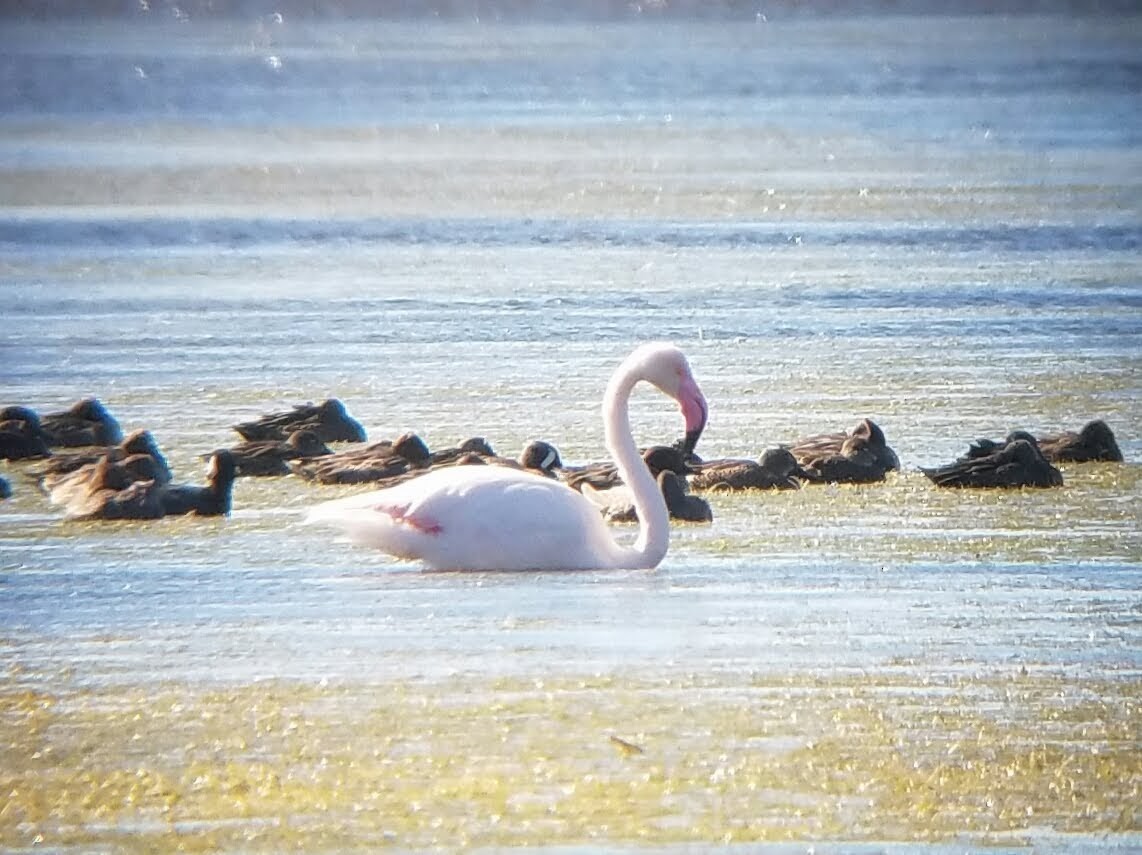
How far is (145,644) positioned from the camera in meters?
8.73

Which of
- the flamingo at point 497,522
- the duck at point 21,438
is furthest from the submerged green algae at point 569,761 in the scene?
the duck at point 21,438

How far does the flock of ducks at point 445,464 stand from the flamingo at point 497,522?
0.97 metres

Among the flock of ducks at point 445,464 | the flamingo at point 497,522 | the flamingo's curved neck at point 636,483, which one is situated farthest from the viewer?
the flock of ducks at point 445,464


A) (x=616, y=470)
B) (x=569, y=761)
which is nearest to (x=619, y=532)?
(x=616, y=470)

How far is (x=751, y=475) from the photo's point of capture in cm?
1137

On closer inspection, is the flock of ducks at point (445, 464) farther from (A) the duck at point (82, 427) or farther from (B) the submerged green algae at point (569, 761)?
(B) the submerged green algae at point (569, 761)

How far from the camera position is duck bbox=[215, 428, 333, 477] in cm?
1191

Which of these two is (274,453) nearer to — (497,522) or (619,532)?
(619,532)

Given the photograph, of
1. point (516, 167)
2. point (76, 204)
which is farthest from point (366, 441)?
point (516, 167)

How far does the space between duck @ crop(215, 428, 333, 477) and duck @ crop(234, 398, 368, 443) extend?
0.28m

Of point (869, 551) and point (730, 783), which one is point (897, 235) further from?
point (730, 783)

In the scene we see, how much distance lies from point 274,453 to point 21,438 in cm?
135

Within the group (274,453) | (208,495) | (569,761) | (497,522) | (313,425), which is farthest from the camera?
(313,425)

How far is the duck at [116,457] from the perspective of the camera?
37.6ft
